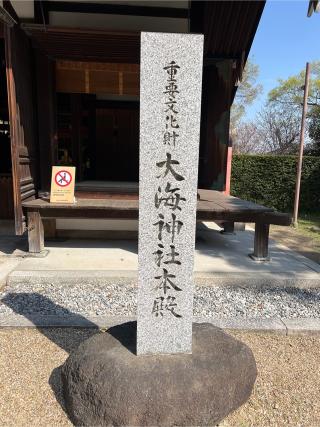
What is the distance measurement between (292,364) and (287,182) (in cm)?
1057

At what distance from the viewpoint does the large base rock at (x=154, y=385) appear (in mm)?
2002

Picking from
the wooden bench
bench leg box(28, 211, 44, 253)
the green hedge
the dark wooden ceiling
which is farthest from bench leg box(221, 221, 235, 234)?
the green hedge

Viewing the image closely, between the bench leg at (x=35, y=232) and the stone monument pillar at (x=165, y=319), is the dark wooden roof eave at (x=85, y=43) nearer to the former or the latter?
the bench leg at (x=35, y=232)

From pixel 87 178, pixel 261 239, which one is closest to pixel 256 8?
pixel 261 239

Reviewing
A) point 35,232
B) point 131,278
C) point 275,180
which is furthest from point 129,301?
point 275,180

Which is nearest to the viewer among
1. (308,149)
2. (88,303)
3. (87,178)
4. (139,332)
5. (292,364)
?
(139,332)

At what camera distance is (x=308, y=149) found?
52.6ft

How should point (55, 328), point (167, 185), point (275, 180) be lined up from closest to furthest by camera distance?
1. point (167, 185)
2. point (55, 328)
3. point (275, 180)

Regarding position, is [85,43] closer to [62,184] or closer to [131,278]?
[62,184]

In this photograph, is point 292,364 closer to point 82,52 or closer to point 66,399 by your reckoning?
point 66,399

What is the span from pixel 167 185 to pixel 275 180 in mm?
11170

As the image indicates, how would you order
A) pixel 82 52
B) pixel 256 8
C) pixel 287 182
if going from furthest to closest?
pixel 287 182, pixel 82 52, pixel 256 8

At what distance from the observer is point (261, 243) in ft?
17.2

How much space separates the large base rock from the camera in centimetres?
200
